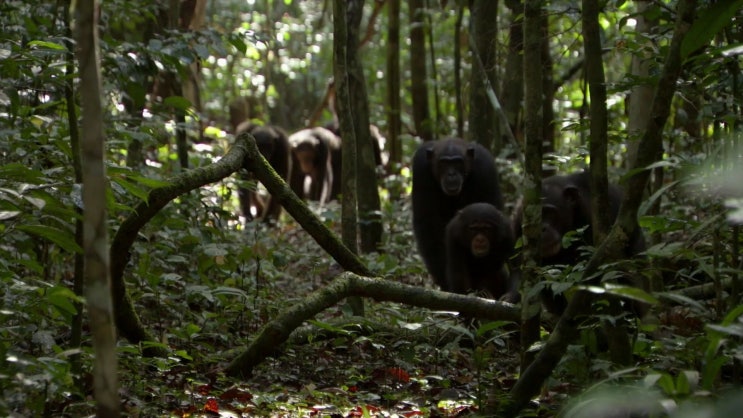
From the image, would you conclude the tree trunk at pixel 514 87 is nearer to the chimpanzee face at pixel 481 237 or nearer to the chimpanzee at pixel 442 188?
the chimpanzee at pixel 442 188

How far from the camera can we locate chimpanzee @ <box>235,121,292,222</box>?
13.4 meters

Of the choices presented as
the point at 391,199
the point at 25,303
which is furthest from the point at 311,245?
the point at 25,303

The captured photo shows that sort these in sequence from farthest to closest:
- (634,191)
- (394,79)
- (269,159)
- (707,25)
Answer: (269,159) → (394,79) → (634,191) → (707,25)

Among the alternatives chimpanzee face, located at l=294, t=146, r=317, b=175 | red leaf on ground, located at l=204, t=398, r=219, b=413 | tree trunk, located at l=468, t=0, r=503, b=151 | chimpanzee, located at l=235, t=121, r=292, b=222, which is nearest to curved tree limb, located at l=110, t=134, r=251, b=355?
red leaf on ground, located at l=204, t=398, r=219, b=413

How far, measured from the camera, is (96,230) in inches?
91.3

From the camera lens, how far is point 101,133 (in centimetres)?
237

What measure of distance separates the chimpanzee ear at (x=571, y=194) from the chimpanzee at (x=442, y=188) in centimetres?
129

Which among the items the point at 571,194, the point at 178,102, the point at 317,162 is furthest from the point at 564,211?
the point at 317,162

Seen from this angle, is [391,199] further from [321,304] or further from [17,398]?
[17,398]

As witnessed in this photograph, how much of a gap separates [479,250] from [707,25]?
4.17 m

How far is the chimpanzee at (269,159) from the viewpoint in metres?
13.4

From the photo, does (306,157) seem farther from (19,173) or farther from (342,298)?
(19,173)

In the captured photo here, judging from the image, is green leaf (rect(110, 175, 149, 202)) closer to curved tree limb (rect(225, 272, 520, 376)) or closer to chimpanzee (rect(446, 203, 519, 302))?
curved tree limb (rect(225, 272, 520, 376))

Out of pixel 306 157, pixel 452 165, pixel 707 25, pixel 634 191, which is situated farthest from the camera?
pixel 306 157
